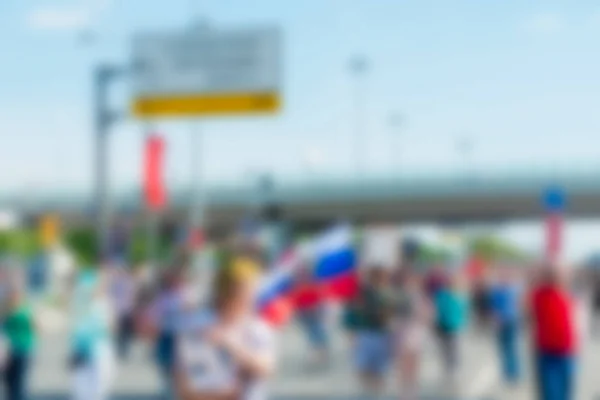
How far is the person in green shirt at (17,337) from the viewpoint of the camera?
464 inches

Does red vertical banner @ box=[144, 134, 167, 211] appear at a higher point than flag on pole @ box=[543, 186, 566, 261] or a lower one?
higher

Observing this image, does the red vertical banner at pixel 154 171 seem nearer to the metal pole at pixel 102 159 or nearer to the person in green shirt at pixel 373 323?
the metal pole at pixel 102 159

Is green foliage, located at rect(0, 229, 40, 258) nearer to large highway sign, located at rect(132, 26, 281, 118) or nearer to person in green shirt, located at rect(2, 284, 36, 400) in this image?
large highway sign, located at rect(132, 26, 281, 118)

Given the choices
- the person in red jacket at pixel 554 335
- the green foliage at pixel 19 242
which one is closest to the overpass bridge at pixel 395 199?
the green foliage at pixel 19 242

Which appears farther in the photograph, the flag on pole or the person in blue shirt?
the person in blue shirt

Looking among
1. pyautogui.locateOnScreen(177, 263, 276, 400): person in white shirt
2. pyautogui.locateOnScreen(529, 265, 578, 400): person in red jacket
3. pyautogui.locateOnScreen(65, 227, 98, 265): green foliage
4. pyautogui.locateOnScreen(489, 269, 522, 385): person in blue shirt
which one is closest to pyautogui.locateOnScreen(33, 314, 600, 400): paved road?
pyautogui.locateOnScreen(489, 269, 522, 385): person in blue shirt

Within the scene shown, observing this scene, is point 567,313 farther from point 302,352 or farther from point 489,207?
point 489,207

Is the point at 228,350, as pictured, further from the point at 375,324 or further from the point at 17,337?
the point at 375,324

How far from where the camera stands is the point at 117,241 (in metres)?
37.6

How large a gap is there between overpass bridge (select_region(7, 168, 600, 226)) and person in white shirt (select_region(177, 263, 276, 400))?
57.3 m

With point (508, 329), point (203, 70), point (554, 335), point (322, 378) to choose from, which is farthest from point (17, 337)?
point (203, 70)

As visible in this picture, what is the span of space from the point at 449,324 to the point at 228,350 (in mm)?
9027

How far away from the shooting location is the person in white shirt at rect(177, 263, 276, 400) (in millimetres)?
6188

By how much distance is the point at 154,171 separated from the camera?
24.3 m
